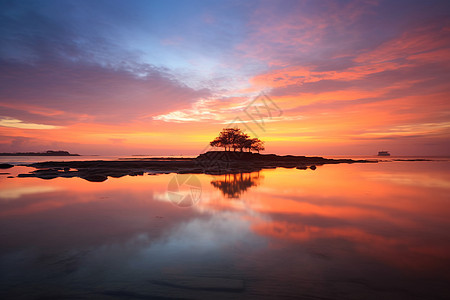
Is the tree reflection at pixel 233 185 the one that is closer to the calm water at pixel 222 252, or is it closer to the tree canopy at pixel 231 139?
the calm water at pixel 222 252

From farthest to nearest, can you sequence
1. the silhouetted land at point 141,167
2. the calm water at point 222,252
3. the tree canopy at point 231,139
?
the tree canopy at point 231,139, the silhouetted land at point 141,167, the calm water at point 222,252

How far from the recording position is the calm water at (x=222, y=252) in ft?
17.0

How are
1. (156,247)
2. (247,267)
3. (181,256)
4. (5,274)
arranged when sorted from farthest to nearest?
(156,247) → (181,256) → (247,267) → (5,274)

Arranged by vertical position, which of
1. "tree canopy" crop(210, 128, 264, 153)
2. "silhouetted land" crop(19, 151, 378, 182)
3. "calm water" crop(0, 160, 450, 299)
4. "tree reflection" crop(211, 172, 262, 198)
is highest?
"tree canopy" crop(210, 128, 264, 153)

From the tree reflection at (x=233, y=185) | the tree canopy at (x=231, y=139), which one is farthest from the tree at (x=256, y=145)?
the tree reflection at (x=233, y=185)

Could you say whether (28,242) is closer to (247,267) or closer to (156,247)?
(156,247)

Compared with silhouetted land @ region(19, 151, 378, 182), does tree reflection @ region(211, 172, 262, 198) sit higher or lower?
lower

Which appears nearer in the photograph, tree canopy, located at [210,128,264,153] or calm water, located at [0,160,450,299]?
calm water, located at [0,160,450,299]

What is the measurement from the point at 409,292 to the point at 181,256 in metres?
5.62

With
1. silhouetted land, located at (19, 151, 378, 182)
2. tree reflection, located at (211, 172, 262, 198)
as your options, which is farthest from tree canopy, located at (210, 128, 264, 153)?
tree reflection, located at (211, 172, 262, 198)

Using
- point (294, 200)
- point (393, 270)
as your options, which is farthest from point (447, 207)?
point (393, 270)

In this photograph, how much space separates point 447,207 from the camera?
48.2ft

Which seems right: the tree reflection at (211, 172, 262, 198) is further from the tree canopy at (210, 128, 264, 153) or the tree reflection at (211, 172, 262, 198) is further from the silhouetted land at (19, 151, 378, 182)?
the tree canopy at (210, 128, 264, 153)

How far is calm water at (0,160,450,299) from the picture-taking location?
518cm
